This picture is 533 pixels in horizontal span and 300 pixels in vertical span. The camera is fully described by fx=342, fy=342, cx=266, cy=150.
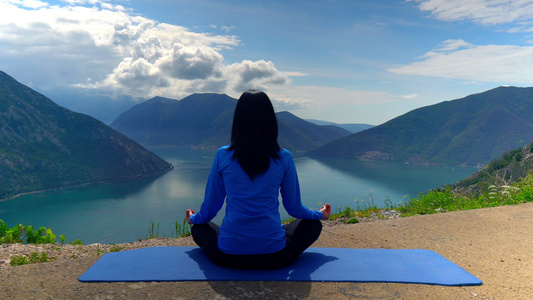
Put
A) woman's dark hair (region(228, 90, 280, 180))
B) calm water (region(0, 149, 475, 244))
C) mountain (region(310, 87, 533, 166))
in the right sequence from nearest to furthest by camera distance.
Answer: woman's dark hair (region(228, 90, 280, 180)), calm water (region(0, 149, 475, 244)), mountain (region(310, 87, 533, 166))

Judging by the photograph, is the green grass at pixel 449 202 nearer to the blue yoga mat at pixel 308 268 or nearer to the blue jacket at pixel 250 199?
the blue yoga mat at pixel 308 268

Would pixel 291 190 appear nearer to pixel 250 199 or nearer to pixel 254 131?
pixel 250 199

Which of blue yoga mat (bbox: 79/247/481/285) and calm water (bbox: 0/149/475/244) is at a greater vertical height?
blue yoga mat (bbox: 79/247/481/285)

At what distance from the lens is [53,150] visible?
135000 millimetres

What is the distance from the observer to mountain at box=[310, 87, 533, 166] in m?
168

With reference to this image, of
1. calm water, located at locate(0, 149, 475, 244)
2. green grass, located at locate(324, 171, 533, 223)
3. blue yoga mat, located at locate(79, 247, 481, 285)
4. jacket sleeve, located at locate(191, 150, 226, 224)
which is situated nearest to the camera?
jacket sleeve, located at locate(191, 150, 226, 224)

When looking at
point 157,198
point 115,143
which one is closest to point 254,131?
point 157,198

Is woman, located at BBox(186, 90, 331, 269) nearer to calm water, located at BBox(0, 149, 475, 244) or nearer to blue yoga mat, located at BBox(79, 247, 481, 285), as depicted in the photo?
blue yoga mat, located at BBox(79, 247, 481, 285)

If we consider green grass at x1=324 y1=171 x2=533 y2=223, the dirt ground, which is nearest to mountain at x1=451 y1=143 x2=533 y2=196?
green grass at x1=324 y1=171 x2=533 y2=223

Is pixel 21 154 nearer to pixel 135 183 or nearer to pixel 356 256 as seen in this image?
pixel 135 183

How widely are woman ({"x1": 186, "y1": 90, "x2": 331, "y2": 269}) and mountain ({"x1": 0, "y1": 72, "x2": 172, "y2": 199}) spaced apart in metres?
126

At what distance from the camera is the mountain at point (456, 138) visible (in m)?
168

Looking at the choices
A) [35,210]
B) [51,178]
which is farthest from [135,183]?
[35,210]

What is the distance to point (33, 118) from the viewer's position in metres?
144
